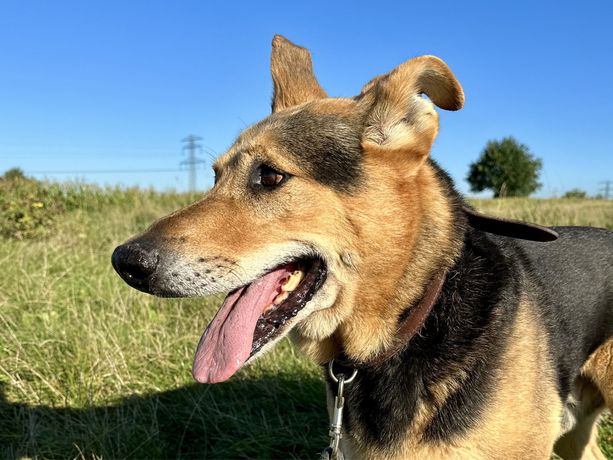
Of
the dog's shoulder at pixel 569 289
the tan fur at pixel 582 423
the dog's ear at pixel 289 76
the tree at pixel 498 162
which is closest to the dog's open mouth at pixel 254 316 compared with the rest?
the dog's shoulder at pixel 569 289

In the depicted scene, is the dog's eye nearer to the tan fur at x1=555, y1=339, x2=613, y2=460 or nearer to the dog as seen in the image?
the dog

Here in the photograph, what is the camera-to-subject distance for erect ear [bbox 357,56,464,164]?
2750 mm

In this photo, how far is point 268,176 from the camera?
109 inches

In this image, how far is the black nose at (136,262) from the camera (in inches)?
97.1

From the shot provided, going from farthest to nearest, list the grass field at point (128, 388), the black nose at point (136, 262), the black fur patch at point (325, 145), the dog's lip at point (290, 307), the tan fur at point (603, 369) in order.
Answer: the grass field at point (128, 388) < the tan fur at point (603, 369) < the black fur patch at point (325, 145) < the dog's lip at point (290, 307) < the black nose at point (136, 262)

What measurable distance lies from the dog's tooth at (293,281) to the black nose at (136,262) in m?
0.60

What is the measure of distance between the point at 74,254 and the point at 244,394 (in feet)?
15.2

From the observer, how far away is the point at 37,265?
773 cm

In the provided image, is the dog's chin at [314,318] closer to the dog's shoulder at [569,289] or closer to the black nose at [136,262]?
the black nose at [136,262]

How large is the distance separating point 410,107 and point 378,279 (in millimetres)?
848

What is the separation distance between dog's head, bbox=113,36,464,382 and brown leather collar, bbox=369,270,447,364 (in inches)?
1.9

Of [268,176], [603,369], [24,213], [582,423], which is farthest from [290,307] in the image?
[24,213]

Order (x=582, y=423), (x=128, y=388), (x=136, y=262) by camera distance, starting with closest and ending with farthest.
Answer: (x=136, y=262)
(x=582, y=423)
(x=128, y=388)

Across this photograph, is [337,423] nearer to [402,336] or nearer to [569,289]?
[402,336]
